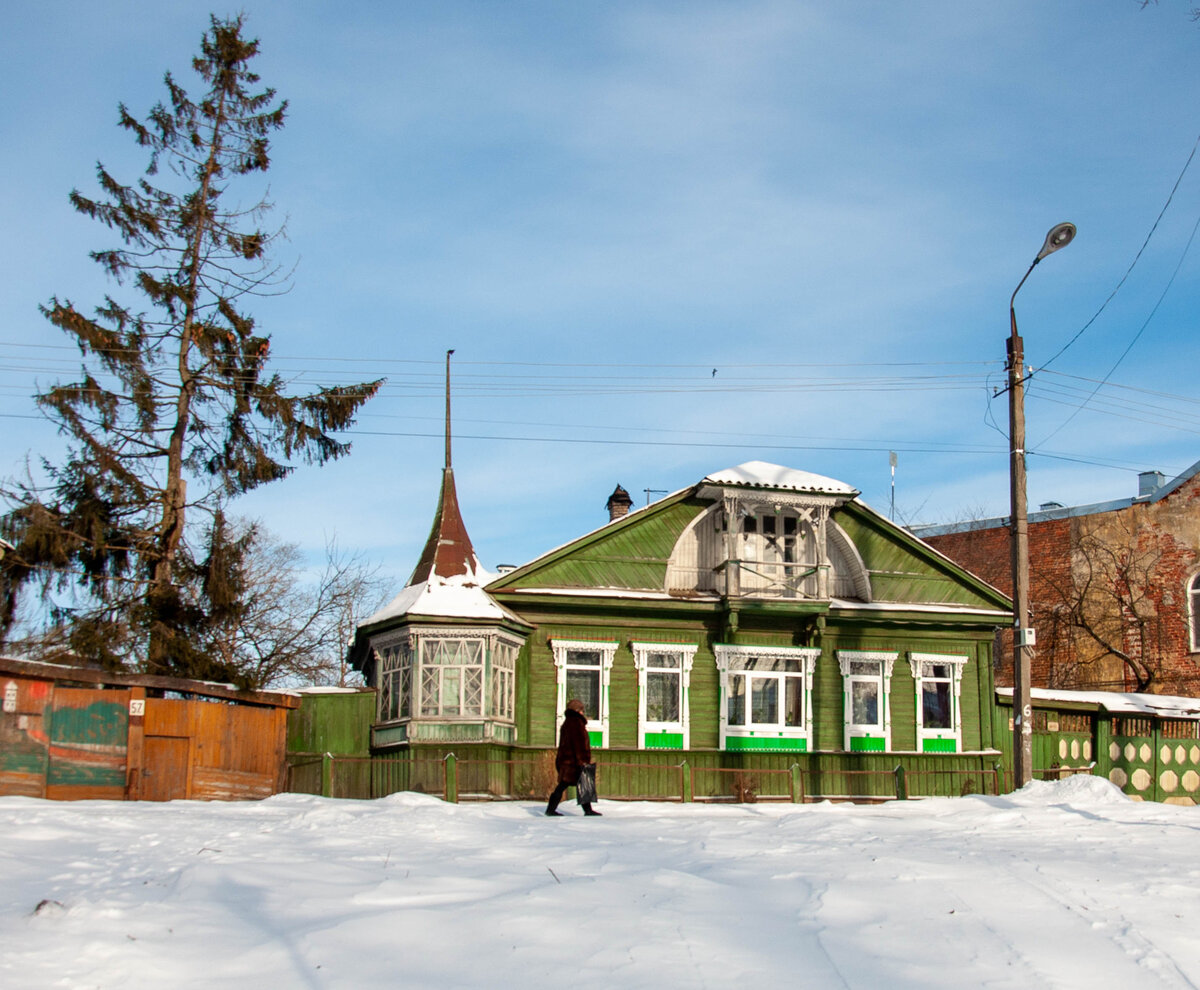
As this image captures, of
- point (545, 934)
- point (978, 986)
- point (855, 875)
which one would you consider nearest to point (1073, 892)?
point (855, 875)

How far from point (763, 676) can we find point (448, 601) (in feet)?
22.0

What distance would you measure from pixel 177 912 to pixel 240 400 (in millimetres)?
16502

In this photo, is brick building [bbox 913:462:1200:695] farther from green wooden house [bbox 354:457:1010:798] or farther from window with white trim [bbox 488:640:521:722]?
window with white trim [bbox 488:640:521:722]

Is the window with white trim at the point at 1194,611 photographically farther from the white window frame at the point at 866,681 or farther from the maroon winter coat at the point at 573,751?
the maroon winter coat at the point at 573,751

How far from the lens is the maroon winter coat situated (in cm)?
1741

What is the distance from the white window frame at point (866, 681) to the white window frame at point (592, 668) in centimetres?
483

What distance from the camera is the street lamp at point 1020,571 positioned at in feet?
63.4

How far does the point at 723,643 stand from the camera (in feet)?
84.3

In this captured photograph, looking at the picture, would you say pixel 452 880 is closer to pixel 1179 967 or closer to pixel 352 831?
pixel 352 831

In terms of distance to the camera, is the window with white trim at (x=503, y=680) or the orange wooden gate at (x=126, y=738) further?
the window with white trim at (x=503, y=680)

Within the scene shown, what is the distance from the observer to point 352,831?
14.7 metres

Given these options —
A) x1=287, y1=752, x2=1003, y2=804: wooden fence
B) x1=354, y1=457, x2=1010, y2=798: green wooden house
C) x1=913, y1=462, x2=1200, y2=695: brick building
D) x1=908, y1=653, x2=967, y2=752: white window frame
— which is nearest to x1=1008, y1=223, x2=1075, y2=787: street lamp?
x1=287, y1=752, x2=1003, y2=804: wooden fence

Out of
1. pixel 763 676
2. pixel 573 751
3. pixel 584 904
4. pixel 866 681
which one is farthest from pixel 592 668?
pixel 584 904

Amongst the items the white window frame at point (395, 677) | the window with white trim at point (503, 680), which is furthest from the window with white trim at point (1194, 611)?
the white window frame at point (395, 677)
